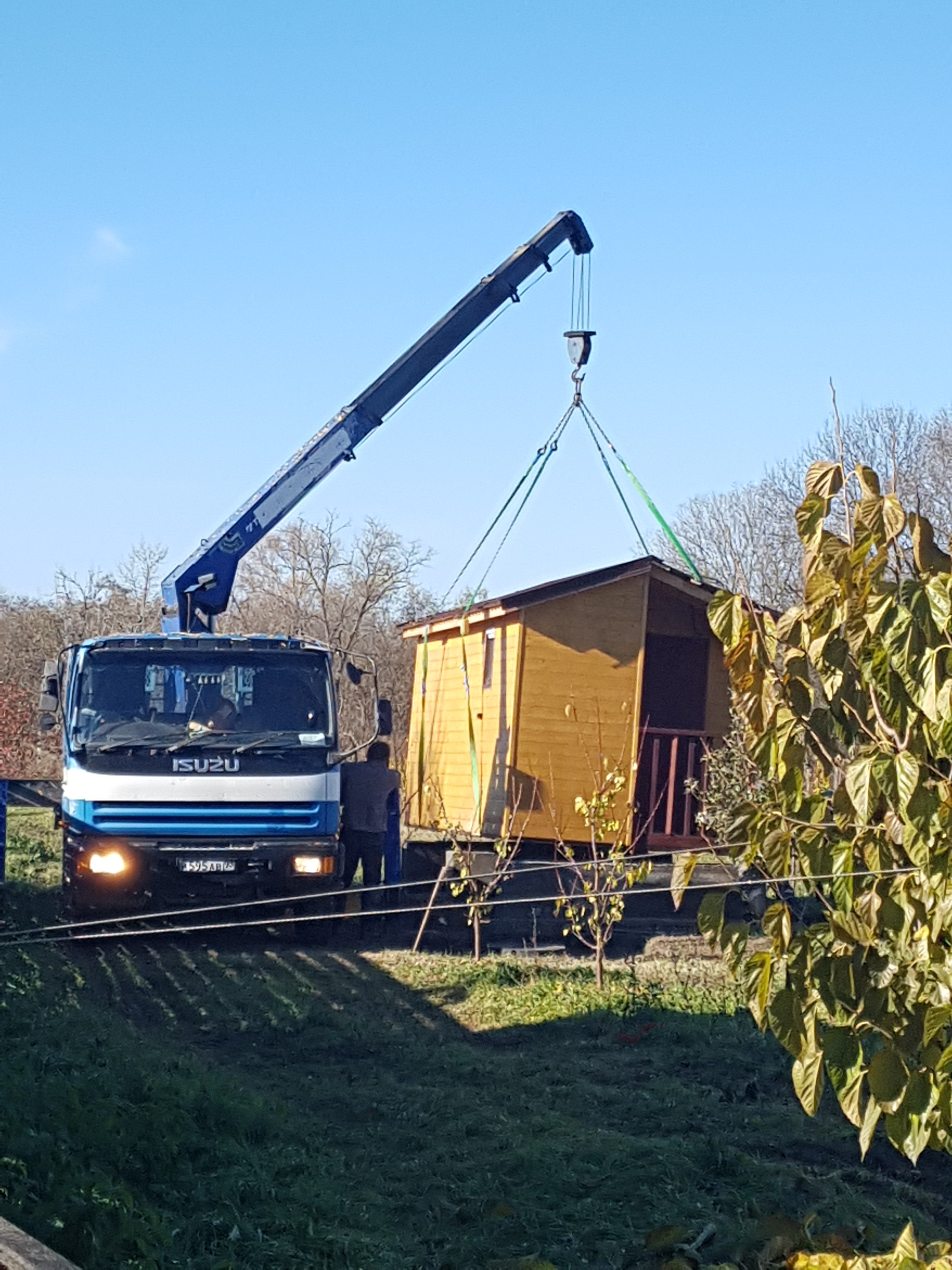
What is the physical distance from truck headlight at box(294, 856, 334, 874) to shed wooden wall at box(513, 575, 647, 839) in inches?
113

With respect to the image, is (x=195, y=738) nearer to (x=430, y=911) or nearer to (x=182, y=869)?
(x=182, y=869)

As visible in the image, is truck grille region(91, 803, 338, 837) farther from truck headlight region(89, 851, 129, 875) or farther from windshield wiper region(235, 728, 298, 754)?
windshield wiper region(235, 728, 298, 754)

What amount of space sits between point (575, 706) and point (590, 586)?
1.29 m

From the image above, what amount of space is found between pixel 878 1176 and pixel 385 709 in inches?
285

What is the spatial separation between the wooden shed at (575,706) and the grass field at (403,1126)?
132 inches

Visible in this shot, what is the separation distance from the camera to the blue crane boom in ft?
50.7

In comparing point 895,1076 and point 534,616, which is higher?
point 534,616

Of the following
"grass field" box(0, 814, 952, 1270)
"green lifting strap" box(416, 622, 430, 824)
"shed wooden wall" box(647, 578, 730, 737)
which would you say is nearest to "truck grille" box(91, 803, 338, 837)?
"grass field" box(0, 814, 952, 1270)

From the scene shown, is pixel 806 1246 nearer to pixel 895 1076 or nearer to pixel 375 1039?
pixel 895 1076

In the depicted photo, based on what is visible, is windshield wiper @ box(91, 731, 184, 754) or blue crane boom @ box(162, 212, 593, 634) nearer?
windshield wiper @ box(91, 731, 184, 754)

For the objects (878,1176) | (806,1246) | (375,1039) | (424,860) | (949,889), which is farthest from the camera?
(424,860)

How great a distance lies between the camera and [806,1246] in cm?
523

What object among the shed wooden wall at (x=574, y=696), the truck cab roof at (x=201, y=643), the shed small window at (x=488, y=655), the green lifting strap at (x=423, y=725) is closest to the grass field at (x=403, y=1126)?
the truck cab roof at (x=201, y=643)

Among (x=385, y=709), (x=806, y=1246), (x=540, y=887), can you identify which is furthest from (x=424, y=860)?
(x=806, y=1246)
